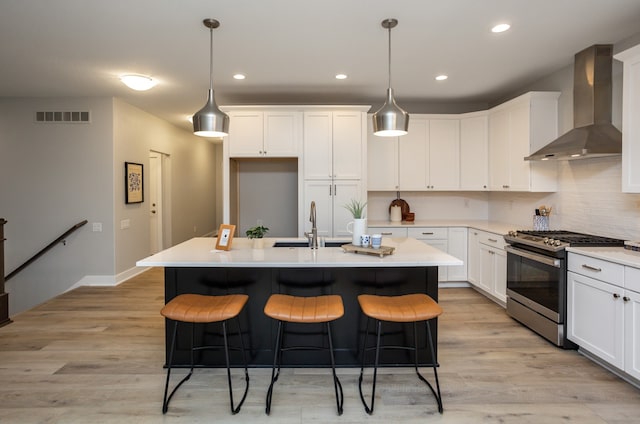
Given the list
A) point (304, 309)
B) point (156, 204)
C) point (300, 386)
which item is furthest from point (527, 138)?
point (156, 204)

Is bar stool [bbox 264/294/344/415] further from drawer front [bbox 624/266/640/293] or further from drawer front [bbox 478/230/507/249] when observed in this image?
drawer front [bbox 478/230/507/249]

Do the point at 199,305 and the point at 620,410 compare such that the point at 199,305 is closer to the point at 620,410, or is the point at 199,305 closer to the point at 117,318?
the point at 117,318

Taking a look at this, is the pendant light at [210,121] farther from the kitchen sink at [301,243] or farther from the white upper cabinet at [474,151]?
the white upper cabinet at [474,151]

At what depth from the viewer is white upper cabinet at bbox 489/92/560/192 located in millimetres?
4004

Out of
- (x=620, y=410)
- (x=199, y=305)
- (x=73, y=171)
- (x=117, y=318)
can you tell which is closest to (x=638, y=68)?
(x=620, y=410)

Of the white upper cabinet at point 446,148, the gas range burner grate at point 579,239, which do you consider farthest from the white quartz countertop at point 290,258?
the white upper cabinet at point 446,148

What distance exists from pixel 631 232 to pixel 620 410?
1.54 m

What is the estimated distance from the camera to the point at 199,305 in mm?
2371

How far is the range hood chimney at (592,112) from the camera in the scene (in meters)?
3.06

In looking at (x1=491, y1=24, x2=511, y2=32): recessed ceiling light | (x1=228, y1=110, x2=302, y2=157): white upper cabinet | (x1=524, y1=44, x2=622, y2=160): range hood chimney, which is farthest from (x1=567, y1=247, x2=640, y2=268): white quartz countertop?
(x1=228, y1=110, x2=302, y2=157): white upper cabinet

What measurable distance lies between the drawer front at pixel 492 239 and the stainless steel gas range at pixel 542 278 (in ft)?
1.12

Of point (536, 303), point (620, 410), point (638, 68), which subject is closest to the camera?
point (620, 410)

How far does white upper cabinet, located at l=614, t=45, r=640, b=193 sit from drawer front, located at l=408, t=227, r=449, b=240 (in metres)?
2.25

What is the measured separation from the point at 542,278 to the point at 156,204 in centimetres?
625
